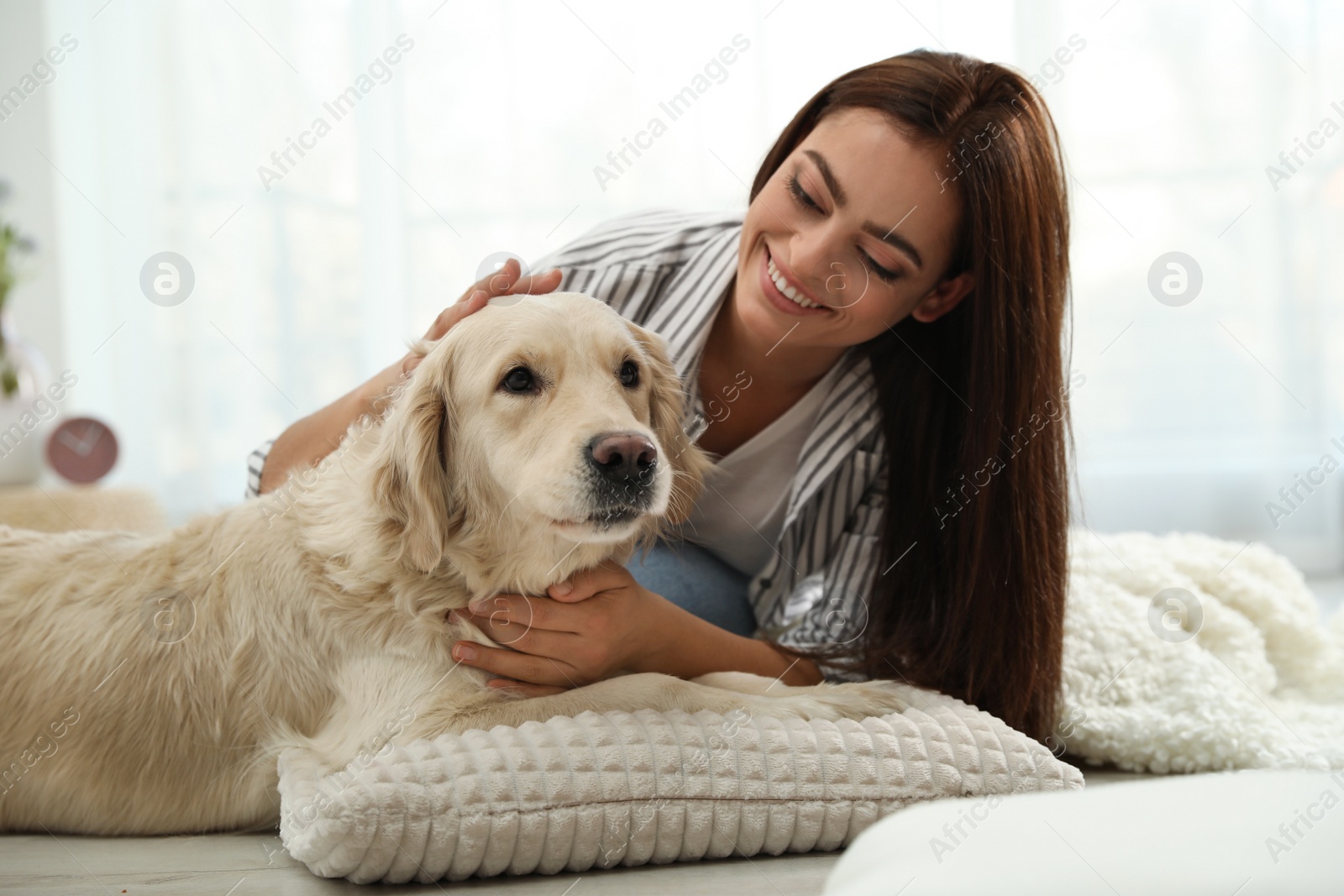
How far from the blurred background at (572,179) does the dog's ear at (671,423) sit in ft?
9.27

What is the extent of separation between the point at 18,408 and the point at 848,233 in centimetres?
351

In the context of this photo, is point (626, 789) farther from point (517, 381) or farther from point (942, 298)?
point (942, 298)

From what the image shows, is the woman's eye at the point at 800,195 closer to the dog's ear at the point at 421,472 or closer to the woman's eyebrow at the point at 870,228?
the woman's eyebrow at the point at 870,228

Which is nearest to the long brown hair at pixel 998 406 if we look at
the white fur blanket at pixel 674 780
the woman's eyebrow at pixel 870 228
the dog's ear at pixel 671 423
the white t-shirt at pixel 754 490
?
the woman's eyebrow at pixel 870 228

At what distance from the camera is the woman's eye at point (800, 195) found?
79.7 inches

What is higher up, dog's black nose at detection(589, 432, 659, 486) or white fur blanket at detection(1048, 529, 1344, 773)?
dog's black nose at detection(589, 432, 659, 486)

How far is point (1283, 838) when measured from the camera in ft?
2.92

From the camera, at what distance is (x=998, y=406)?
80.7 inches

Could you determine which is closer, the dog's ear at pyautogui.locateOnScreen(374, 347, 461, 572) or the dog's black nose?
the dog's black nose

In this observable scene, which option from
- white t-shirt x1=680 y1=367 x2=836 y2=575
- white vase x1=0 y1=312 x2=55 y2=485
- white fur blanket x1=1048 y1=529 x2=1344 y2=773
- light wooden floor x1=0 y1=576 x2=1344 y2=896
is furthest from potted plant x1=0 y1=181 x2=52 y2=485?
white fur blanket x1=1048 y1=529 x2=1344 y2=773

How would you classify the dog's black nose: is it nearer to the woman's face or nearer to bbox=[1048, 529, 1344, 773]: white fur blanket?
the woman's face

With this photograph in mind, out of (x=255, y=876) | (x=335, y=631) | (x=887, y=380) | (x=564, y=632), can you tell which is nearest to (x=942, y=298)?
(x=887, y=380)

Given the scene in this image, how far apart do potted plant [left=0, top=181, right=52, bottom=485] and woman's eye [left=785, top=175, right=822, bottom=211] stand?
325cm

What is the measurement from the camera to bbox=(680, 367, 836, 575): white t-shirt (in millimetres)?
2438
